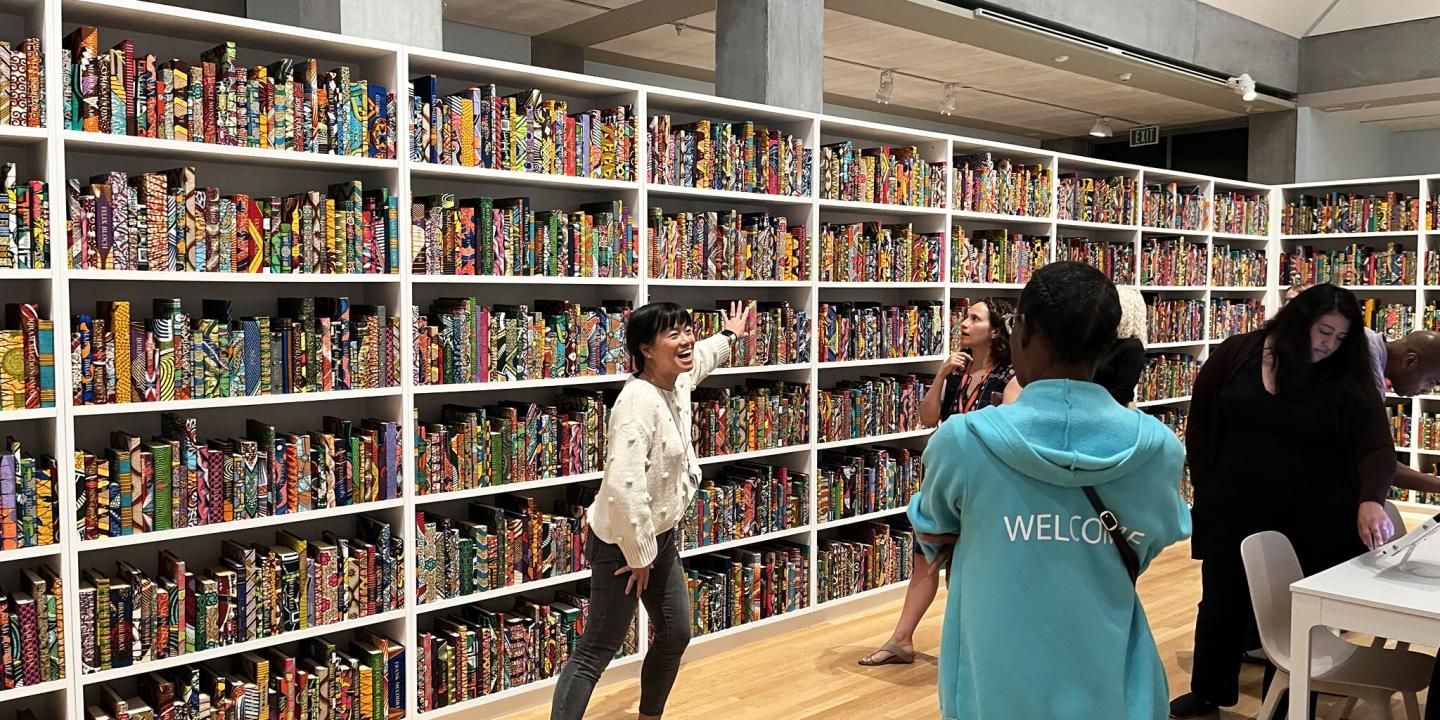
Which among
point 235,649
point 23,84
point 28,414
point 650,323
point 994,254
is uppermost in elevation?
point 23,84

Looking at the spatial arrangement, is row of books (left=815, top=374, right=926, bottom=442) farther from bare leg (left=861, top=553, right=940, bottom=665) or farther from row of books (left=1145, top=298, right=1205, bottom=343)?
row of books (left=1145, top=298, right=1205, bottom=343)

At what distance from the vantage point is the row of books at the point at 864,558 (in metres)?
5.04

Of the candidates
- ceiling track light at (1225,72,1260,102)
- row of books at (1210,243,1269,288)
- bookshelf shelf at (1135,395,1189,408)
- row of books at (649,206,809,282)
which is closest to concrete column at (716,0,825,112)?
row of books at (649,206,809,282)

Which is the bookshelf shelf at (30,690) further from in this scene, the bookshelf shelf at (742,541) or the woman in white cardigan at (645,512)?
the bookshelf shelf at (742,541)

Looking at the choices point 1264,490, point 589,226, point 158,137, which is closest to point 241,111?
point 158,137

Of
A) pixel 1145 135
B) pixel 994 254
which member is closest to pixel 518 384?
pixel 994 254

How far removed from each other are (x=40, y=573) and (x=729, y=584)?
8.28 ft

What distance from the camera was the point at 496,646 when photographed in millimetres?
3832

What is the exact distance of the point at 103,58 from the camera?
2928mm

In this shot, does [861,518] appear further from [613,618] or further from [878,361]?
[613,618]

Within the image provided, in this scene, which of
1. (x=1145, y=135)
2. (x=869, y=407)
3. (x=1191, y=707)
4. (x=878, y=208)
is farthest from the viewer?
(x=1145, y=135)

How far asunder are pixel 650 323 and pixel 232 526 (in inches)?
55.3

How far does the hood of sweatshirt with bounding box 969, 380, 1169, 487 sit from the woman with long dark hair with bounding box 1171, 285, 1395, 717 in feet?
6.29

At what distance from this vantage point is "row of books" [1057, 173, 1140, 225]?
623cm
